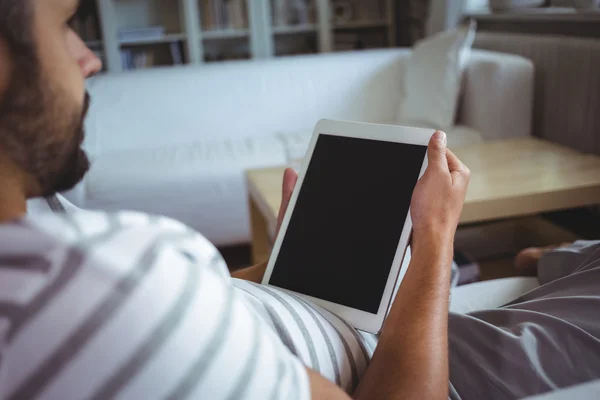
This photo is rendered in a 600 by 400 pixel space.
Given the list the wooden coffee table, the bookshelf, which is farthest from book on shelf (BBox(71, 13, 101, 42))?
the wooden coffee table

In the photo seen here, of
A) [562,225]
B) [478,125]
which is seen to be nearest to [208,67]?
[478,125]

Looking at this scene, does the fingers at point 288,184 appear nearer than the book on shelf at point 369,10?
Yes

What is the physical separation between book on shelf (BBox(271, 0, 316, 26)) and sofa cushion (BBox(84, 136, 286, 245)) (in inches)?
78.6

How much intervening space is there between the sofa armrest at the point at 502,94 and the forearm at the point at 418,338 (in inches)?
65.6

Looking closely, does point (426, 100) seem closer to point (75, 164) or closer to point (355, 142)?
point (355, 142)

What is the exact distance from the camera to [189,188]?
2.18m

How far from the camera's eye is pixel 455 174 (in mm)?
757

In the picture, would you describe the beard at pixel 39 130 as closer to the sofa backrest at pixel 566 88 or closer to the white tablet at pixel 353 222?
the white tablet at pixel 353 222

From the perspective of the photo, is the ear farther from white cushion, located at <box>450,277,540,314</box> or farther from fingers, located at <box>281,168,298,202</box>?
white cushion, located at <box>450,277,540,314</box>

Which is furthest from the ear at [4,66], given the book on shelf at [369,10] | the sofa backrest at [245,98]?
the book on shelf at [369,10]

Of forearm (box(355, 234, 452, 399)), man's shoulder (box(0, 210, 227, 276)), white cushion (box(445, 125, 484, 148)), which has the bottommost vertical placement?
white cushion (box(445, 125, 484, 148))

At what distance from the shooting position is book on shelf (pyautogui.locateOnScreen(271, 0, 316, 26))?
157 inches

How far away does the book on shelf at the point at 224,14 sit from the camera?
391 cm

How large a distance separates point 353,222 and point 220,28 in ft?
11.3
